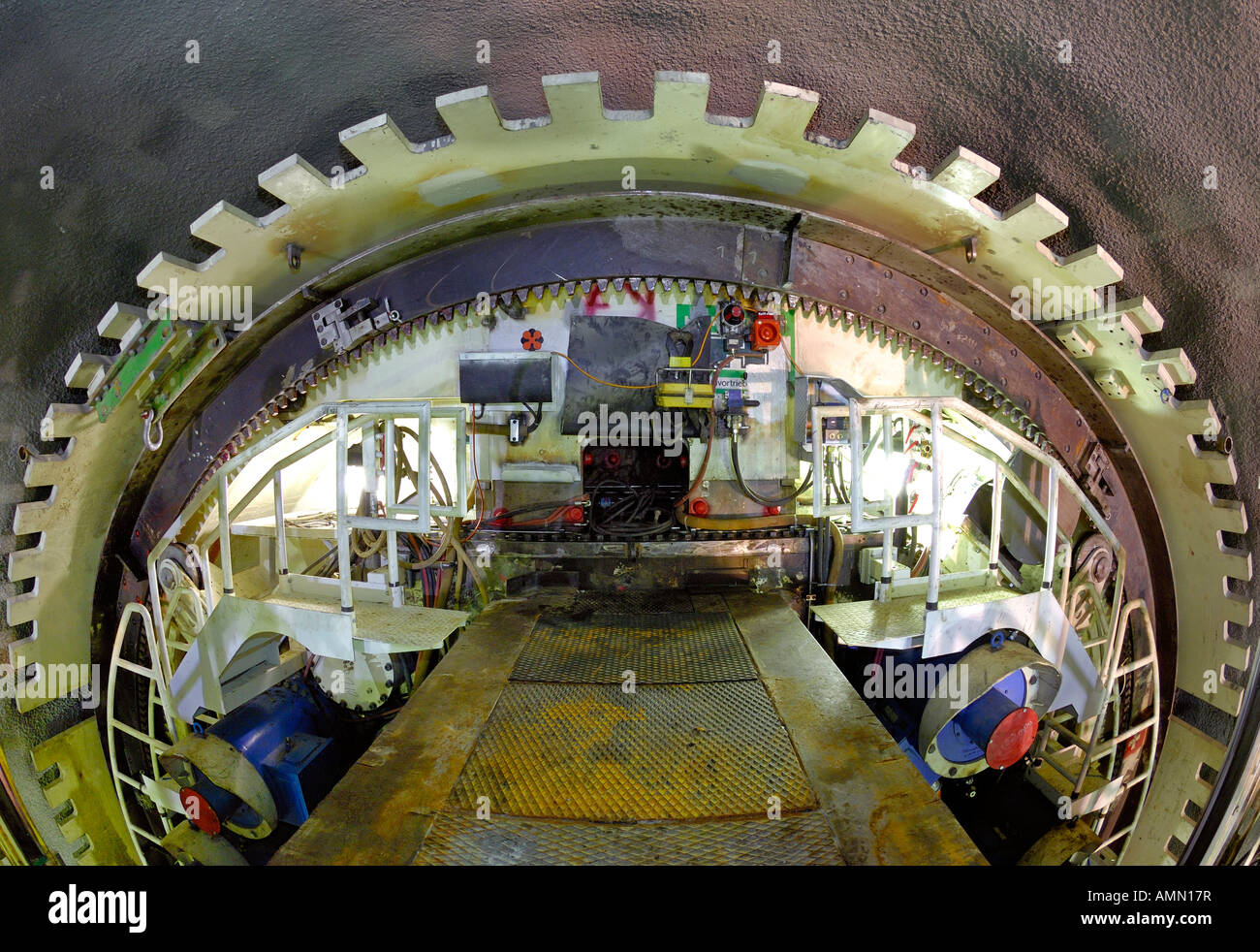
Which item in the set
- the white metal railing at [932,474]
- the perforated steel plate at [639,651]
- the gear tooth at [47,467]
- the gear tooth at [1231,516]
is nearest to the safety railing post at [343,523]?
the perforated steel plate at [639,651]

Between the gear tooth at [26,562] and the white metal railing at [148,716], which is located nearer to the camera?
the gear tooth at [26,562]

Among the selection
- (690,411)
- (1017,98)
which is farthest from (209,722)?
(1017,98)

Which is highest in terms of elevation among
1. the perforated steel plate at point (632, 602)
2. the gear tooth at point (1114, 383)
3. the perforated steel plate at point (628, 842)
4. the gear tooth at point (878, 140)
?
the gear tooth at point (878, 140)

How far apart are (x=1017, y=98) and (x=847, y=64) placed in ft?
3.05

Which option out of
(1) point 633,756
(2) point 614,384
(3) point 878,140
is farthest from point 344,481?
(3) point 878,140

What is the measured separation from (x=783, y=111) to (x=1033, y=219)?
4.65 feet

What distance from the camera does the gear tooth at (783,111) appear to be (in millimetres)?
2549

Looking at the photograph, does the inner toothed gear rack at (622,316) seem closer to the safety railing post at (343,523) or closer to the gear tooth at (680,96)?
the gear tooth at (680,96)

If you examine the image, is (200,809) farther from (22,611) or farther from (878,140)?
(878,140)

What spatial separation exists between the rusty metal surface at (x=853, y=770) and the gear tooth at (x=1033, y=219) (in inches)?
94.8

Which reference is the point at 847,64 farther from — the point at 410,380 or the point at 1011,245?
the point at 410,380

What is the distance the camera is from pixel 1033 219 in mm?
2951

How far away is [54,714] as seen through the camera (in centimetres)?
364

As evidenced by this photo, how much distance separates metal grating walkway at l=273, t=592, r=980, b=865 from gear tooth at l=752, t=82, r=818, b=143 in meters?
2.54
